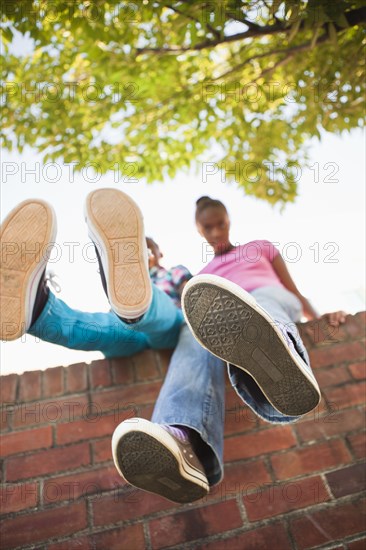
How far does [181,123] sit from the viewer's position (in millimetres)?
2771

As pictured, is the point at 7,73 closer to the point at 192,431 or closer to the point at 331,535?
the point at 192,431

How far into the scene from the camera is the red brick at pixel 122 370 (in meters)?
1.51

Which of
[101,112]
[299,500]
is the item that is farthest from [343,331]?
[101,112]

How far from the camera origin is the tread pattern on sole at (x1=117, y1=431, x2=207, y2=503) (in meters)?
0.94

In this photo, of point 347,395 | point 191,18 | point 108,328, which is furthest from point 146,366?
point 191,18

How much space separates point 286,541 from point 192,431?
46 centimetres

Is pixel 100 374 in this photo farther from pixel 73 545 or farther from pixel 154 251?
pixel 154 251

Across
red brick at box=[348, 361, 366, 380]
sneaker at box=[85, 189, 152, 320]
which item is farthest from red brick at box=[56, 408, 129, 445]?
red brick at box=[348, 361, 366, 380]

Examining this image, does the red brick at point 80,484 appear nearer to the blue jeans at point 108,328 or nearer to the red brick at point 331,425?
the blue jeans at point 108,328

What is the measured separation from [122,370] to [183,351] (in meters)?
0.30

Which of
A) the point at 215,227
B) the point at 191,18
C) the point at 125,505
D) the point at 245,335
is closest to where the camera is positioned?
the point at 245,335

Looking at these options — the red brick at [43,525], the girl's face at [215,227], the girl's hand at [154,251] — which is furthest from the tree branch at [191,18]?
the red brick at [43,525]

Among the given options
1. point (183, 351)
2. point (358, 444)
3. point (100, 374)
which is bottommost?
point (358, 444)

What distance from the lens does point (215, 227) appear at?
1957 millimetres
